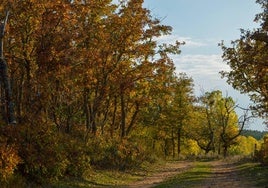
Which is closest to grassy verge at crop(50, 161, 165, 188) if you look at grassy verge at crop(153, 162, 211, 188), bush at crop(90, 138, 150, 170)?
bush at crop(90, 138, 150, 170)

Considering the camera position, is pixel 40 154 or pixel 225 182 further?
pixel 225 182

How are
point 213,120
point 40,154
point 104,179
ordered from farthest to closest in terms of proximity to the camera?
point 213,120 < point 104,179 < point 40,154

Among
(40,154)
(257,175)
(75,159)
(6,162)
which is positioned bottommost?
(257,175)

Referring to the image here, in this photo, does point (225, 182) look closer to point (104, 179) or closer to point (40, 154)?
point (104, 179)

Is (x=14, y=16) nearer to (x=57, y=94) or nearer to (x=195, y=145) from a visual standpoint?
(x=57, y=94)

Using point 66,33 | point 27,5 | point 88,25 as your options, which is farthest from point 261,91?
point 27,5

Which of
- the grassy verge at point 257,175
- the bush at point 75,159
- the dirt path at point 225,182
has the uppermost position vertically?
the bush at point 75,159

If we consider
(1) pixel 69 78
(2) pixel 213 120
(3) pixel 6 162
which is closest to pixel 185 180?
(1) pixel 69 78

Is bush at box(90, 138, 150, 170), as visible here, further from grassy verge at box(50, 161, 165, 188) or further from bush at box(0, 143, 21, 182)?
bush at box(0, 143, 21, 182)

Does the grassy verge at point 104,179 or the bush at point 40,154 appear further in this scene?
the grassy verge at point 104,179

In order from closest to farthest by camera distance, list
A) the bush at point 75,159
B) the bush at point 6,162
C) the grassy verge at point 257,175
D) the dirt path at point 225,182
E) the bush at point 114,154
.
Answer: the bush at point 6,162 → the dirt path at point 225,182 → the grassy verge at point 257,175 → the bush at point 75,159 → the bush at point 114,154

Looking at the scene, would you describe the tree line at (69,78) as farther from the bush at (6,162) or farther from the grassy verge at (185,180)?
the grassy verge at (185,180)

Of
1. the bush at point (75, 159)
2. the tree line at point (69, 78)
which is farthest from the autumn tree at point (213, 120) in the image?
the bush at point (75, 159)

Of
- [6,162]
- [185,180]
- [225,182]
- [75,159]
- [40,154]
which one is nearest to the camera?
[6,162]
